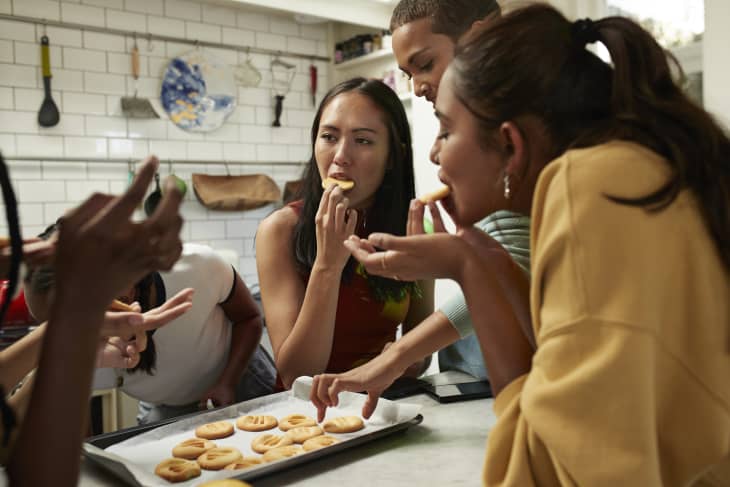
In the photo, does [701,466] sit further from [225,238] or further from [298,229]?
[225,238]

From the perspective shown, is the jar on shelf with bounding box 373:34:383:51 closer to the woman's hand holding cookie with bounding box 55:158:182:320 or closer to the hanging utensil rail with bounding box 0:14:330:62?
the hanging utensil rail with bounding box 0:14:330:62

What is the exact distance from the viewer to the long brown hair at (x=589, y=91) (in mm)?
741

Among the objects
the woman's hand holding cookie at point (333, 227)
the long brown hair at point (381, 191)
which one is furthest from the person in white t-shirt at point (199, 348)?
the woman's hand holding cookie at point (333, 227)

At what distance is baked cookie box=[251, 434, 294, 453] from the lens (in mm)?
1133

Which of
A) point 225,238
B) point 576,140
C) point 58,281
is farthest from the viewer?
point 225,238

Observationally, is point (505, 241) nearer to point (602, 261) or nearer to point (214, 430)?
point (602, 261)

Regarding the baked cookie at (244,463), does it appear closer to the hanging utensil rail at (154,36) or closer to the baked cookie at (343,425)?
the baked cookie at (343,425)

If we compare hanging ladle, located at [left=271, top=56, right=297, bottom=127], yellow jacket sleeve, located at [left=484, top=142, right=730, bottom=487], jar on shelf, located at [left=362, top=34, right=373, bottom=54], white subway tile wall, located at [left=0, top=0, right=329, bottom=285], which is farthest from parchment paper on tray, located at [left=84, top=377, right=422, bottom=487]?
jar on shelf, located at [left=362, top=34, right=373, bottom=54]

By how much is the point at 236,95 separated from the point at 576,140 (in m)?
3.41

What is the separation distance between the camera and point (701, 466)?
691 mm

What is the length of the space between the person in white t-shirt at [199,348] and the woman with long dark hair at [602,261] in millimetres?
1057

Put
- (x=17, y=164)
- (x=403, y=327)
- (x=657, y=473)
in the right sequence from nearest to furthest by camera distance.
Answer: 1. (x=657, y=473)
2. (x=403, y=327)
3. (x=17, y=164)

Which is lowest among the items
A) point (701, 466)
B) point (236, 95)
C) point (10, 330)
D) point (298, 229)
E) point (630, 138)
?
point (10, 330)

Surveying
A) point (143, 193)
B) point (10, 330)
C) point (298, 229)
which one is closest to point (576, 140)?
point (143, 193)
